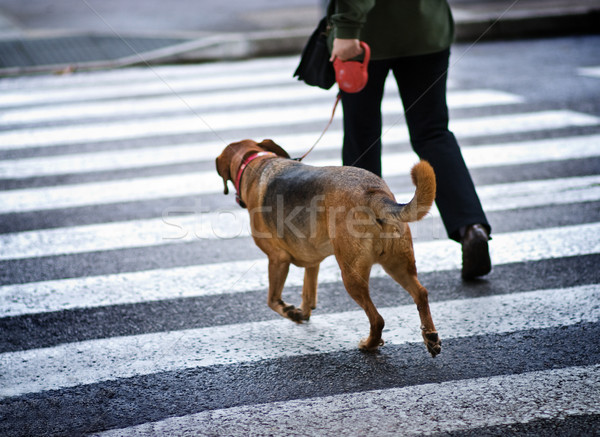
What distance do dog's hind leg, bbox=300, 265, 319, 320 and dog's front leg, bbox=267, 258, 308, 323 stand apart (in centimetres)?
4

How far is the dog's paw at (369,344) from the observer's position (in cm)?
314

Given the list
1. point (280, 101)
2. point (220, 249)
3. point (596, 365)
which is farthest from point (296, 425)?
point (280, 101)

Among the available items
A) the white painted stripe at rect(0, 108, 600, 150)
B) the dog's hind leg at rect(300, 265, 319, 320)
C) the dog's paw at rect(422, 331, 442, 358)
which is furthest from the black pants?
the white painted stripe at rect(0, 108, 600, 150)

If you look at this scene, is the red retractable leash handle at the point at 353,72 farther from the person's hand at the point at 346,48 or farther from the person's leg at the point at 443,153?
the person's leg at the point at 443,153

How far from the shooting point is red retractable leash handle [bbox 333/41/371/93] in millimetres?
3590

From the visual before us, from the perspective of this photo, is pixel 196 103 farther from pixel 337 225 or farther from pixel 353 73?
pixel 337 225

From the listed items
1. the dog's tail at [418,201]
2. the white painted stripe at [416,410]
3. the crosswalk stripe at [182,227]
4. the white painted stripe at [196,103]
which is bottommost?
the white painted stripe at [196,103]

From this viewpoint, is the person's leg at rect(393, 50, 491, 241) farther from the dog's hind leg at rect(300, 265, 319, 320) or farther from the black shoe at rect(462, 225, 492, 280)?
the dog's hind leg at rect(300, 265, 319, 320)

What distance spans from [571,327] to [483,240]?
0.70m

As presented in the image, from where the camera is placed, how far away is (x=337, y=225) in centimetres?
296

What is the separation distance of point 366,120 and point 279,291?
3.59 ft

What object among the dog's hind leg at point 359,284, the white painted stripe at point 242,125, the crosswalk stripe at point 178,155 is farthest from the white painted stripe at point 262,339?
the white painted stripe at point 242,125

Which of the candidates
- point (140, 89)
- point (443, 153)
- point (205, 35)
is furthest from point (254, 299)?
point (205, 35)

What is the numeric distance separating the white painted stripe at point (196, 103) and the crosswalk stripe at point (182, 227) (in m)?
2.65
